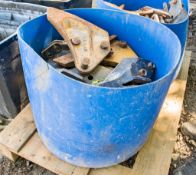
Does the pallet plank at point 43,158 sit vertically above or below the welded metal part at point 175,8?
below

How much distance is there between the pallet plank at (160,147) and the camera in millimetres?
1229

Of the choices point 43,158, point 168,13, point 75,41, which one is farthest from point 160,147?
point 168,13

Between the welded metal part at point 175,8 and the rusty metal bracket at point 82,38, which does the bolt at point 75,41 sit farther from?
the welded metal part at point 175,8

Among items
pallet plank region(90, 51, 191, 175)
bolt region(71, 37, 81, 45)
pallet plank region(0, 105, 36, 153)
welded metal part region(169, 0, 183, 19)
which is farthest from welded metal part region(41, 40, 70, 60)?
welded metal part region(169, 0, 183, 19)

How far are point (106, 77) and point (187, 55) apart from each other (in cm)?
124

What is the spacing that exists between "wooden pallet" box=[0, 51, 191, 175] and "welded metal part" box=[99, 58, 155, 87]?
0.42 m

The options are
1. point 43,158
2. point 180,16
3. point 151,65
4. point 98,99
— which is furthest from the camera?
point 180,16

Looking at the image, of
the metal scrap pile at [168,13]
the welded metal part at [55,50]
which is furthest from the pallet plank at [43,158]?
the metal scrap pile at [168,13]

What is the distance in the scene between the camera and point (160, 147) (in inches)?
52.4

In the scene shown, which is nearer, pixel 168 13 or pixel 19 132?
pixel 19 132

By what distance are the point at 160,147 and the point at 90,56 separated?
2.00 feet

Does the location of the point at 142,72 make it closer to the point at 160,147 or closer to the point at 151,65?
the point at 151,65

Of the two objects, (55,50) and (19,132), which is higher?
(55,50)

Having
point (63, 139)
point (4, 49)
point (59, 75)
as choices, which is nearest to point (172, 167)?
point (63, 139)
